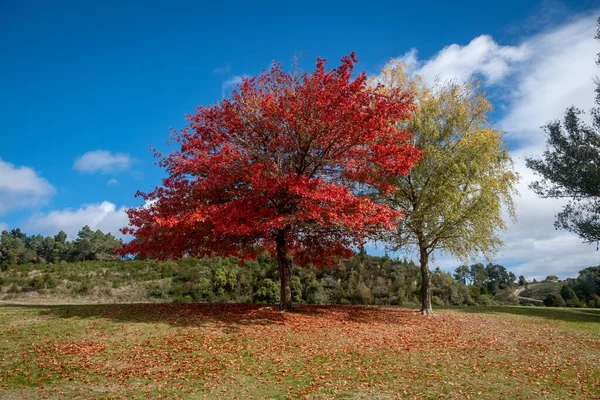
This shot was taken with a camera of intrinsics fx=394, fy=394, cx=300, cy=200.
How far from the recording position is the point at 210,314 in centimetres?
1630

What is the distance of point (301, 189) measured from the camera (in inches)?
555

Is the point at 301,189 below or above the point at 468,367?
above

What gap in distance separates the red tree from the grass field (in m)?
3.44

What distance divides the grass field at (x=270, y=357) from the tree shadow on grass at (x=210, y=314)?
76 mm

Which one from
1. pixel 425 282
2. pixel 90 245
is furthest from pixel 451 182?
pixel 90 245

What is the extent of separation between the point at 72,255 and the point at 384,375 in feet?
214

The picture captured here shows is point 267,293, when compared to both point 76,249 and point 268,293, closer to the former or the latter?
point 268,293

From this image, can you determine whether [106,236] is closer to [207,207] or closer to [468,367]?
[207,207]

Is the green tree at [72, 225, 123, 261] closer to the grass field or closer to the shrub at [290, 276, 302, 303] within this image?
the shrub at [290, 276, 302, 303]

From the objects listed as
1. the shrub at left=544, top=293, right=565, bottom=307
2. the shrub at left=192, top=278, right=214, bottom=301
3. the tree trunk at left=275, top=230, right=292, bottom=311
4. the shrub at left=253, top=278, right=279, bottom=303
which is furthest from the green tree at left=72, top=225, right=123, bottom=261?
the shrub at left=544, top=293, right=565, bottom=307

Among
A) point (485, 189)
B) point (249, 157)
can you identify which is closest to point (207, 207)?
point (249, 157)

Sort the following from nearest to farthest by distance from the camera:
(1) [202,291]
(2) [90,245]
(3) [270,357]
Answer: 1. (3) [270,357]
2. (1) [202,291]
3. (2) [90,245]

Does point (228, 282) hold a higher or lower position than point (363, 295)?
higher

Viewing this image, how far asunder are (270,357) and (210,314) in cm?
591
